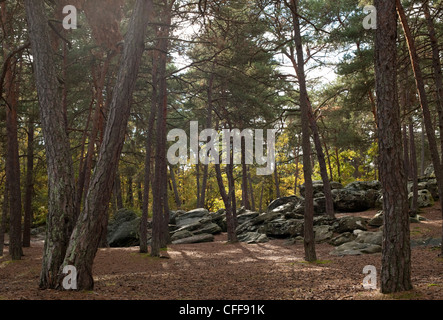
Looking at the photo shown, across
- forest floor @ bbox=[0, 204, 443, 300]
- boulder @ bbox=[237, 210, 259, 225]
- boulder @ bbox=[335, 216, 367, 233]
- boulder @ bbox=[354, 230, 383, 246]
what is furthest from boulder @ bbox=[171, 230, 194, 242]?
boulder @ bbox=[354, 230, 383, 246]

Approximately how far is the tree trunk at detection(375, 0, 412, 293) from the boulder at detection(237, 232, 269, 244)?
1139 cm

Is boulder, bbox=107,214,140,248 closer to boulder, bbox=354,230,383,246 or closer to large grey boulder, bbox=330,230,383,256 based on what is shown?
large grey boulder, bbox=330,230,383,256

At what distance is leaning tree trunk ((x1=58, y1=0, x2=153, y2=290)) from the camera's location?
5.40 m

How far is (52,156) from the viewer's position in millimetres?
5793

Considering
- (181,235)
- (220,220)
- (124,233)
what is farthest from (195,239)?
(220,220)

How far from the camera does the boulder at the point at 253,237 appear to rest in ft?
54.3

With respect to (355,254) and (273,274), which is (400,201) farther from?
(355,254)

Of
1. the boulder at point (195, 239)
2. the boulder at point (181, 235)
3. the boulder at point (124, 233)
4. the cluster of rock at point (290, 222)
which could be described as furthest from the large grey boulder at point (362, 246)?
the boulder at point (124, 233)

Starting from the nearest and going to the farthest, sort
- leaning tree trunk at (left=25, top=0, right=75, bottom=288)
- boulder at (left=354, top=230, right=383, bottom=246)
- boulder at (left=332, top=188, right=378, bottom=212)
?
1. leaning tree trunk at (left=25, top=0, right=75, bottom=288)
2. boulder at (left=354, top=230, right=383, bottom=246)
3. boulder at (left=332, top=188, right=378, bottom=212)

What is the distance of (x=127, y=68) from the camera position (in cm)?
589

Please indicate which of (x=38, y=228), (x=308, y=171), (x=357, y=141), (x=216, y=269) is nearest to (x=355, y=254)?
(x=308, y=171)

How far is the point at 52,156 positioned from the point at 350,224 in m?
12.0

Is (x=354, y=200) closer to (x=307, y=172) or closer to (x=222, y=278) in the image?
(x=307, y=172)
